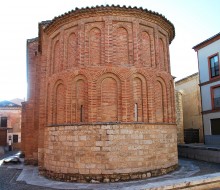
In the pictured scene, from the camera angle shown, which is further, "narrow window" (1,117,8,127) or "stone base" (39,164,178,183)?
"narrow window" (1,117,8,127)

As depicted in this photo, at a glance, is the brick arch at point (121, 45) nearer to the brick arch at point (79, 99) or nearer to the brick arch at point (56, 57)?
the brick arch at point (79, 99)

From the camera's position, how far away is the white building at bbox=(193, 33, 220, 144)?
63.0ft

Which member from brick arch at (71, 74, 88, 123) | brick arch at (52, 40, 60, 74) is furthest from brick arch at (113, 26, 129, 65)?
brick arch at (52, 40, 60, 74)

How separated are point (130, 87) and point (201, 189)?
6256 millimetres

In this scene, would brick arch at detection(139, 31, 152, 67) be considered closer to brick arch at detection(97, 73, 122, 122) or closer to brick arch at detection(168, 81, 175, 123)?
brick arch at detection(97, 73, 122, 122)

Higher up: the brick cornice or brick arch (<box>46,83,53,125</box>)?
the brick cornice

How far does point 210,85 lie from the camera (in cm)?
1995

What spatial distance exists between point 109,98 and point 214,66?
13.3m

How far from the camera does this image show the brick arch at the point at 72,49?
1037 cm

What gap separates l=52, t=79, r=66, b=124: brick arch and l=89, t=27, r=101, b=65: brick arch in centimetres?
172

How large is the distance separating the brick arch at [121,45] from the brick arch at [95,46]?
26.7 inches

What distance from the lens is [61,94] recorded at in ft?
34.7

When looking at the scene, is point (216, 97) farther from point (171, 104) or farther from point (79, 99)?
point (79, 99)

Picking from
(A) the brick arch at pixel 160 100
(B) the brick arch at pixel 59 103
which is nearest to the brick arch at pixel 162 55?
(A) the brick arch at pixel 160 100
